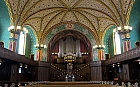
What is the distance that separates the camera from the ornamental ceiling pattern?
56.1 ft

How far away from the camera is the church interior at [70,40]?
17.1m

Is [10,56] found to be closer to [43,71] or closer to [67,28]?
[43,71]

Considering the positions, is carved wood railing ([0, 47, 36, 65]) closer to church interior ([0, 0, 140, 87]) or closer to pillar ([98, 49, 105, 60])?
church interior ([0, 0, 140, 87])

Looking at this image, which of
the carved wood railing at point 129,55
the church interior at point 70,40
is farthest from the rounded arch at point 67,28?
the carved wood railing at point 129,55

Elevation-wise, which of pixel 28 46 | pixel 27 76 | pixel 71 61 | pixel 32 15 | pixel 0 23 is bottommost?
pixel 27 76

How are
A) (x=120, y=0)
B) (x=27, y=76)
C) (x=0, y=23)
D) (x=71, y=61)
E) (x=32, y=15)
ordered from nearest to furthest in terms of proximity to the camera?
(x=120, y=0) < (x=0, y=23) < (x=32, y=15) < (x=27, y=76) < (x=71, y=61)

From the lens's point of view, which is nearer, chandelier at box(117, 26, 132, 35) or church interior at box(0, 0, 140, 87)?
chandelier at box(117, 26, 132, 35)

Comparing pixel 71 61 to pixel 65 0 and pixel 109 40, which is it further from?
pixel 65 0

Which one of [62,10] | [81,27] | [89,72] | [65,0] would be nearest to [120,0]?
[65,0]

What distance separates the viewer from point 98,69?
23219 millimetres

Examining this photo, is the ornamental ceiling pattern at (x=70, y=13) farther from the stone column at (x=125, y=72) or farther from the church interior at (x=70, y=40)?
the stone column at (x=125, y=72)

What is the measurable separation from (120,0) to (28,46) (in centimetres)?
1425

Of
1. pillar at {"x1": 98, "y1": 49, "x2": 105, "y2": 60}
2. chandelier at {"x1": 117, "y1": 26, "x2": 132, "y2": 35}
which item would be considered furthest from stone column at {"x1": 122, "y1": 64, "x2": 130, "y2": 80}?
pillar at {"x1": 98, "y1": 49, "x2": 105, "y2": 60}

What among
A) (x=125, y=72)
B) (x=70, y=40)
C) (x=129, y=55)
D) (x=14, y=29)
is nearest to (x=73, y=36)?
(x=70, y=40)
